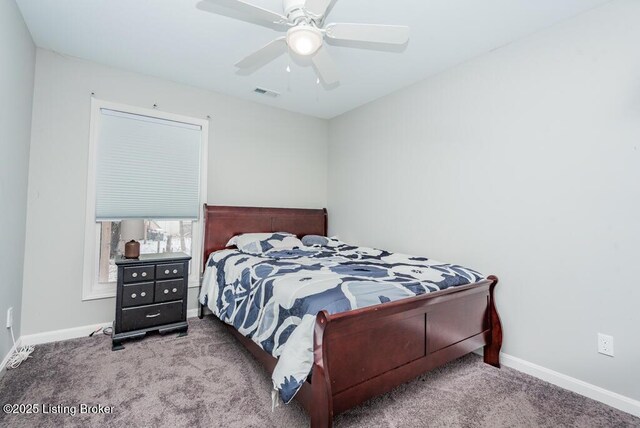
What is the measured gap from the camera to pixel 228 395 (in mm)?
1887

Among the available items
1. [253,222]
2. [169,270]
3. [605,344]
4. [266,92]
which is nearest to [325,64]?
[266,92]

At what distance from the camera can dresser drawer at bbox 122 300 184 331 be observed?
2.59 m

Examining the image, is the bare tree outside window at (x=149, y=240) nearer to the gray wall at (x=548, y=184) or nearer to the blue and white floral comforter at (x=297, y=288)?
the blue and white floral comforter at (x=297, y=288)

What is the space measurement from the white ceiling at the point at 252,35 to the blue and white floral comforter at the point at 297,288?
182 cm

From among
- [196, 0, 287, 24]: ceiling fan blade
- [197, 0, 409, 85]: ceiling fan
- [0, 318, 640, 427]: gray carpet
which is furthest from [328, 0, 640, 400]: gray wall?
[196, 0, 287, 24]: ceiling fan blade

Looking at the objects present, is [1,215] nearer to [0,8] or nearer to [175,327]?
[0,8]

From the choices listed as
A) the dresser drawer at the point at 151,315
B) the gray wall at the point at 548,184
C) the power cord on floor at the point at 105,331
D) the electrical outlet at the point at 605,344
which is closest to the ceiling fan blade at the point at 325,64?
the gray wall at the point at 548,184

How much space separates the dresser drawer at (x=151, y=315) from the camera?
259 centimetres

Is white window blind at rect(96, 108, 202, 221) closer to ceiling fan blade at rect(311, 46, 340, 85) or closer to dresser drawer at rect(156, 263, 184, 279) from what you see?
dresser drawer at rect(156, 263, 184, 279)

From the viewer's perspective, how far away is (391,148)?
348 centimetres

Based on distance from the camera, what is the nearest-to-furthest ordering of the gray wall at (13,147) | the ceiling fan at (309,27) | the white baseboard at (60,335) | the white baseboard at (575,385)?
the ceiling fan at (309,27)
the white baseboard at (575,385)
the gray wall at (13,147)
the white baseboard at (60,335)

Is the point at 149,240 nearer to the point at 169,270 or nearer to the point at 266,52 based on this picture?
the point at 169,270

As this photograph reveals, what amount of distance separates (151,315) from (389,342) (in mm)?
2145

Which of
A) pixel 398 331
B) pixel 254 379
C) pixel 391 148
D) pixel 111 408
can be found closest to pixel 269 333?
pixel 254 379
